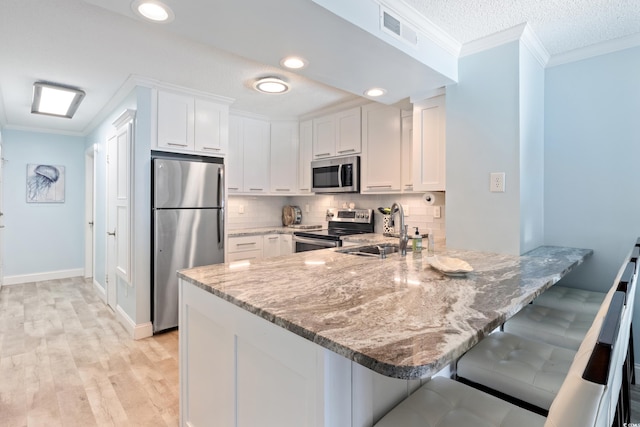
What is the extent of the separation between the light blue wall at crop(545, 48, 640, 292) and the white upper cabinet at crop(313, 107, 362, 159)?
1.77 metres

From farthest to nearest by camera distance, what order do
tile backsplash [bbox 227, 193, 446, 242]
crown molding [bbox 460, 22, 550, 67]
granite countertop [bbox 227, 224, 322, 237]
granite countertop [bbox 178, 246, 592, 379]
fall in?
1. granite countertop [bbox 227, 224, 322, 237]
2. tile backsplash [bbox 227, 193, 446, 242]
3. crown molding [bbox 460, 22, 550, 67]
4. granite countertop [bbox 178, 246, 592, 379]

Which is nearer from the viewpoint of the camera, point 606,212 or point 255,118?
point 606,212

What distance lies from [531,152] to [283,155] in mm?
2875

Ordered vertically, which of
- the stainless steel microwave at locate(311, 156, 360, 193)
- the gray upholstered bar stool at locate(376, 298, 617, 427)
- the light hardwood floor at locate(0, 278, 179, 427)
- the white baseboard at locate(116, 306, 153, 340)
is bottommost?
the light hardwood floor at locate(0, 278, 179, 427)

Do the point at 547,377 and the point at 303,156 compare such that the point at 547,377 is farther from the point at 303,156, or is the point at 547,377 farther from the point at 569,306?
the point at 303,156

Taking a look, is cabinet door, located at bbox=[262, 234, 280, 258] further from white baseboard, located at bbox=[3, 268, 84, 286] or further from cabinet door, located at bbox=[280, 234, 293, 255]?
white baseboard, located at bbox=[3, 268, 84, 286]

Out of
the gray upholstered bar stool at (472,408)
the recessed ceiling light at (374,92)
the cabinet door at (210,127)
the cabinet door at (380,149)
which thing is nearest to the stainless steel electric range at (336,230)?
the cabinet door at (380,149)

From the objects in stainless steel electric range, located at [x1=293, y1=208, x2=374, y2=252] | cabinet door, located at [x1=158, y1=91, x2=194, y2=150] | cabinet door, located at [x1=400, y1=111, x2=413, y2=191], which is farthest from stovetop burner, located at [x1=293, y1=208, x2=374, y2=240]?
cabinet door, located at [x1=158, y1=91, x2=194, y2=150]

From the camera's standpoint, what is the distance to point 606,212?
231cm

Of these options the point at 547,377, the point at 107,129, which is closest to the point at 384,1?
the point at 547,377

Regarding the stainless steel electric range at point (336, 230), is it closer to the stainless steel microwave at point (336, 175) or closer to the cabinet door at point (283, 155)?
the stainless steel microwave at point (336, 175)

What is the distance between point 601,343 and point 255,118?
4.11 m

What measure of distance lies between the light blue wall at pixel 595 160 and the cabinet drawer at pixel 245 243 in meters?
2.88

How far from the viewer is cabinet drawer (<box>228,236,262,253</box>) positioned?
3.68 meters
